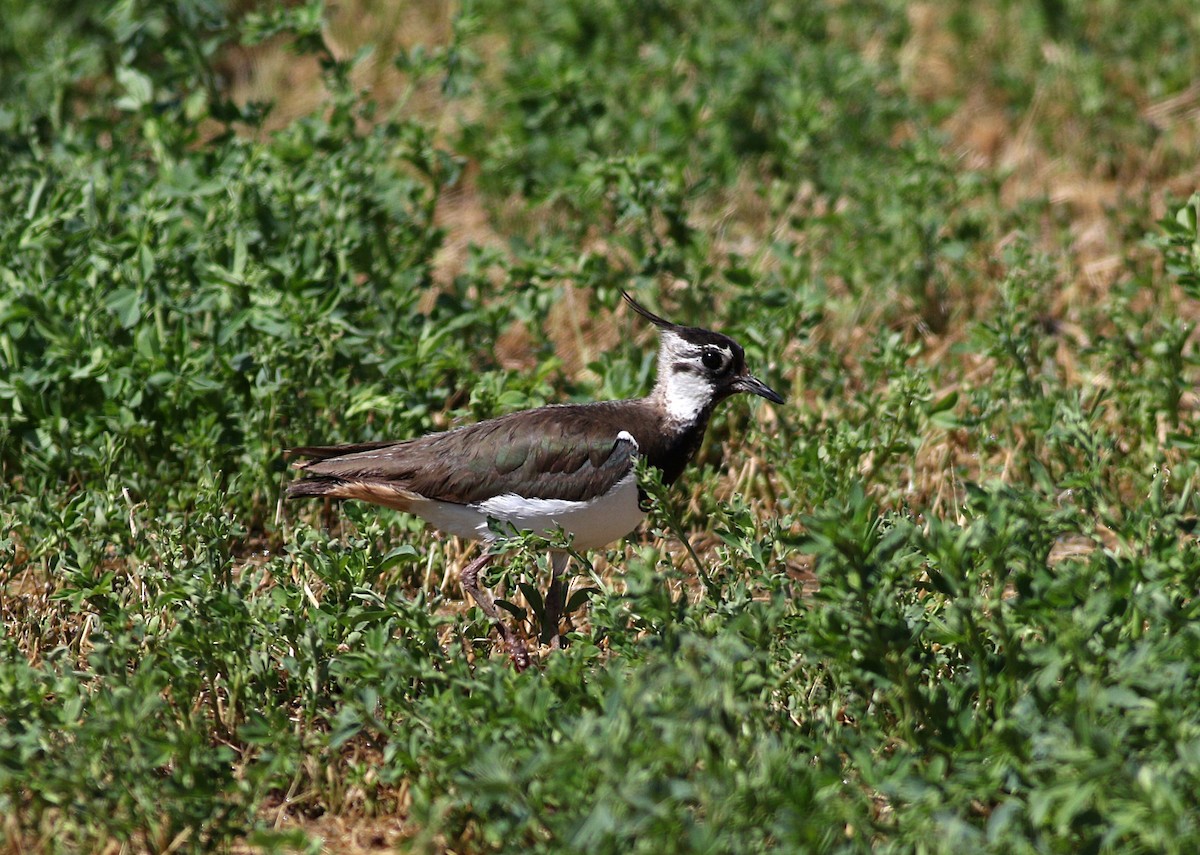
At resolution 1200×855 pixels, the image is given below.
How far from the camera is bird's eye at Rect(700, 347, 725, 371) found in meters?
6.12

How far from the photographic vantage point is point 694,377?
6.16 meters

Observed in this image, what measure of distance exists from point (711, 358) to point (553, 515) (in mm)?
993

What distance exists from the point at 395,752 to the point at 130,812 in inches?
29.5

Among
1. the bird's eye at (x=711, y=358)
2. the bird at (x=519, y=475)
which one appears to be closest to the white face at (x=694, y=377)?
the bird's eye at (x=711, y=358)

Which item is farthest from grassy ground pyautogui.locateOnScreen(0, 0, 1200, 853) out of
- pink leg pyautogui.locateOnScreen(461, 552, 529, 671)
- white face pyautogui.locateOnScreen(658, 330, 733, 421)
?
white face pyautogui.locateOnScreen(658, 330, 733, 421)

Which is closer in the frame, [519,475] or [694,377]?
[519,475]

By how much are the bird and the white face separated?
14 centimetres

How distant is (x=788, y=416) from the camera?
274 inches

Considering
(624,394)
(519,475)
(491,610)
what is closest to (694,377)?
(624,394)

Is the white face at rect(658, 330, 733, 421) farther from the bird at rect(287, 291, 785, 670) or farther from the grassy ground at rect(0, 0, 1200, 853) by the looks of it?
the grassy ground at rect(0, 0, 1200, 853)

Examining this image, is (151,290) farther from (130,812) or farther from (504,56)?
(504,56)

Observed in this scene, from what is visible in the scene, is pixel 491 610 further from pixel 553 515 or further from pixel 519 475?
Result: pixel 519 475

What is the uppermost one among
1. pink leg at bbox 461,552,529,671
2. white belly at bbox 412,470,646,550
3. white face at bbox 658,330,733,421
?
white face at bbox 658,330,733,421

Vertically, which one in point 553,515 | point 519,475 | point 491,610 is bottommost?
point 491,610
